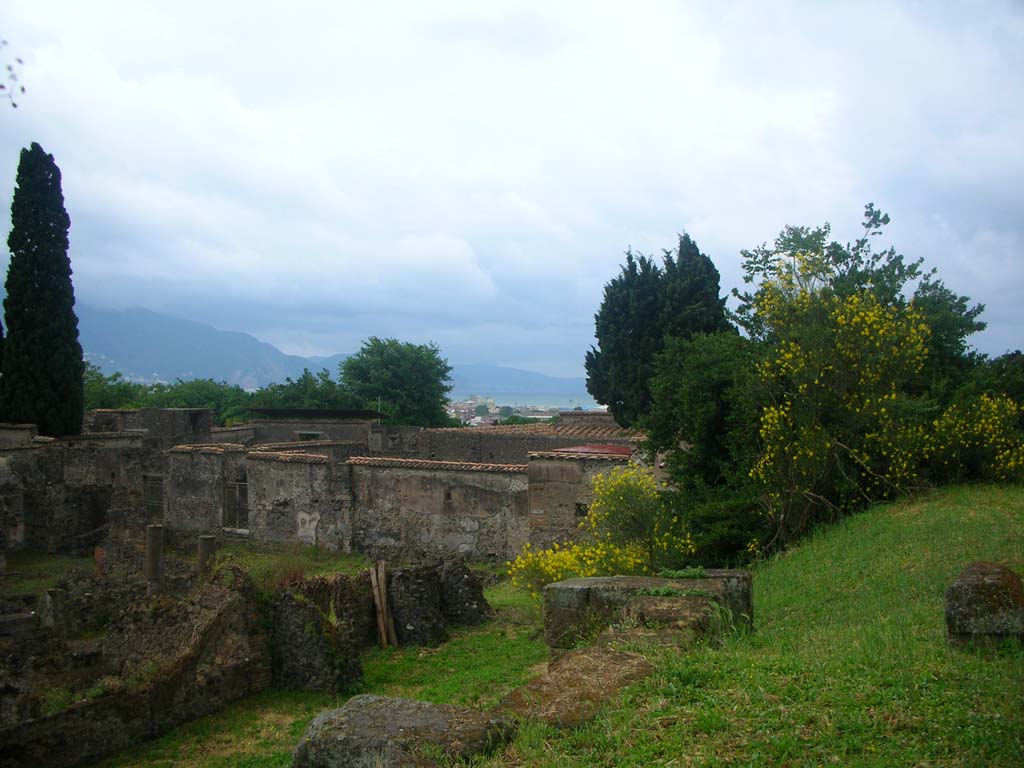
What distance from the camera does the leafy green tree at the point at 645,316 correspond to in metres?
30.8

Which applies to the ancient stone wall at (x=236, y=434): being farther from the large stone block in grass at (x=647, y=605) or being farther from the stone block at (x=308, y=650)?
the large stone block in grass at (x=647, y=605)

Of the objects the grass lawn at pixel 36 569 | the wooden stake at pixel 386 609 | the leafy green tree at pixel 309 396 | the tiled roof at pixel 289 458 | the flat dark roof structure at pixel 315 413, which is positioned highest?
the leafy green tree at pixel 309 396

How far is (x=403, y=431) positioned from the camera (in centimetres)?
3102

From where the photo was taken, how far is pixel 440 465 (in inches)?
719

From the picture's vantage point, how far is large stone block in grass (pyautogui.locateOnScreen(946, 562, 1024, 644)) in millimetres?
4770

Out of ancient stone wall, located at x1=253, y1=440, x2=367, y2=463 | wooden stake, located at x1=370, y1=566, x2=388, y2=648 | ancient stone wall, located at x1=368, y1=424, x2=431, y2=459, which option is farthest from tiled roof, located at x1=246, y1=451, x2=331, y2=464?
ancient stone wall, located at x1=368, y1=424, x2=431, y2=459

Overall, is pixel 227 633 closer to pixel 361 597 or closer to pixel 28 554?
pixel 361 597

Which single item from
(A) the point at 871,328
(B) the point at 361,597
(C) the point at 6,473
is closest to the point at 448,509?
(B) the point at 361,597

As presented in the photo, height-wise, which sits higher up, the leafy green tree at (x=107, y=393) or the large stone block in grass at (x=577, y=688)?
the leafy green tree at (x=107, y=393)

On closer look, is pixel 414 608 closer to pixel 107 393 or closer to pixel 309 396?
pixel 309 396

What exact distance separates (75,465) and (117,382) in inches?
1182

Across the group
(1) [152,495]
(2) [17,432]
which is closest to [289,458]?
(1) [152,495]

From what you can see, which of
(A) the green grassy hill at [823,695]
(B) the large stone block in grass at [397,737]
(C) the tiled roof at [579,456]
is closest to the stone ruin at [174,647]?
(A) the green grassy hill at [823,695]

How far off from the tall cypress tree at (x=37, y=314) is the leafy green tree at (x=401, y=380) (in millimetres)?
18016
